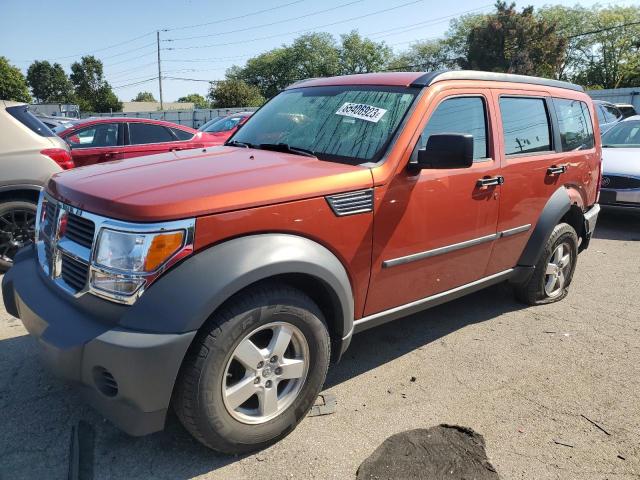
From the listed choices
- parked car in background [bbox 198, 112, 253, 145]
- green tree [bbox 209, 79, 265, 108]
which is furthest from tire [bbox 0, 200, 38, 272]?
green tree [bbox 209, 79, 265, 108]

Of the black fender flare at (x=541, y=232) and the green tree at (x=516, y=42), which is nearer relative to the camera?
the black fender flare at (x=541, y=232)

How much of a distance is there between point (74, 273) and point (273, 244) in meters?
0.95

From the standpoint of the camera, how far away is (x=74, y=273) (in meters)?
2.34

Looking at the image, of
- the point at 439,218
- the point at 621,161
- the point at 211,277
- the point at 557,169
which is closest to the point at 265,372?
the point at 211,277

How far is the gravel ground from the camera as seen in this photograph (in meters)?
2.45

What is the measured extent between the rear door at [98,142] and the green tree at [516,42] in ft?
156

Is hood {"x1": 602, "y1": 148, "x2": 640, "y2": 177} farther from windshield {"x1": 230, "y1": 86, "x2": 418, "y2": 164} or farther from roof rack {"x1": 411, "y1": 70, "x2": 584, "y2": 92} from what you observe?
windshield {"x1": 230, "y1": 86, "x2": 418, "y2": 164}

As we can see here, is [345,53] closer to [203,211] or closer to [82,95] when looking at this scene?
[82,95]

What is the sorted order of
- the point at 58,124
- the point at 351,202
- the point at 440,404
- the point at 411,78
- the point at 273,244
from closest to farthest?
the point at 273,244
the point at 351,202
the point at 440,404
the point at 411,78
the point at 58,124

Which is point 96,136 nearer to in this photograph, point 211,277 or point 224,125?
point 224,125

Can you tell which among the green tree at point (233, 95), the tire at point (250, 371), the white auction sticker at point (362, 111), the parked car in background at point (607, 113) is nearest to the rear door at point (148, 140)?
the white auction sticker at point (362, 111)

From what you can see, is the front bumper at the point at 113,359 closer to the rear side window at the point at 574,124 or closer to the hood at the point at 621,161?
the rear side window at the point at 574,124

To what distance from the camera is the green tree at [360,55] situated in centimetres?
7900

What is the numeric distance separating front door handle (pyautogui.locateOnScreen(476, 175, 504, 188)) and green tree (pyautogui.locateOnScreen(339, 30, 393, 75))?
79.6 meters
